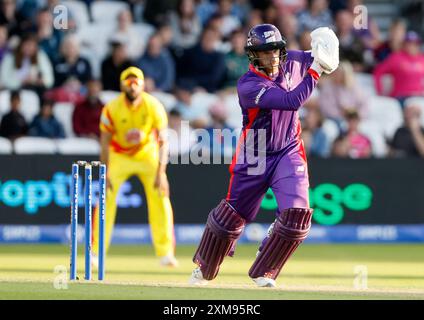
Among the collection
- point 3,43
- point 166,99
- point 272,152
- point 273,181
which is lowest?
point 273,181

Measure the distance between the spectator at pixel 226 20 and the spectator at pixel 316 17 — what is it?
0.88 metres

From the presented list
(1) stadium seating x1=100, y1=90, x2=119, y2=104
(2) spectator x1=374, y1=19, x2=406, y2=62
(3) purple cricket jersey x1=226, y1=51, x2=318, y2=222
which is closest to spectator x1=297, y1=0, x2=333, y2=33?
(2) spectator x1=374, y1=19, x2=406, y2=62

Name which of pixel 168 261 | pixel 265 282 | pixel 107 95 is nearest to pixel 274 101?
pixel 265 282

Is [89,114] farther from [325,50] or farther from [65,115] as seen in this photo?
[325,50]

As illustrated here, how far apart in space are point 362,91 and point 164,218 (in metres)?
4.94

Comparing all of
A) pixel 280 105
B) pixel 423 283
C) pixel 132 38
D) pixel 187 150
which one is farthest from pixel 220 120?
pixel 280 105

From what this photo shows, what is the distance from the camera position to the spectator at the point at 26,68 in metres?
16.3

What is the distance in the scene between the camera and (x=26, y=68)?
16.4 meters

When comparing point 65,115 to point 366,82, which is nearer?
point 65,115

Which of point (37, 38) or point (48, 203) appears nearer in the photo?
point (48, 203)

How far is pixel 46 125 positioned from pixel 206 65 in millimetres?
2453

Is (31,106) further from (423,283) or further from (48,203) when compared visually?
(423,283)

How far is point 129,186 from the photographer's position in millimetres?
15055

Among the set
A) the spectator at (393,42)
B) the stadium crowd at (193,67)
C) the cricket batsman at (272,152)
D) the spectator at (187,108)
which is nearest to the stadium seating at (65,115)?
the stadium crowd at (193,67)
